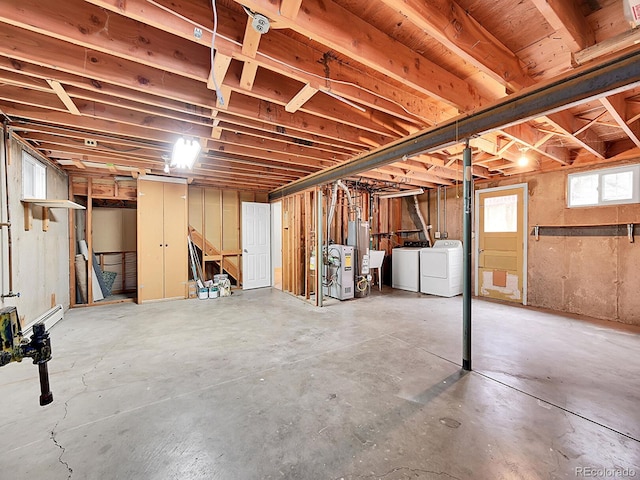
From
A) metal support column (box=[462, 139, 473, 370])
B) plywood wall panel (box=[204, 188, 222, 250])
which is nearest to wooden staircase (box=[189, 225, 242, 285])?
plywood wall panel (box=[204, 188, 222, 250])

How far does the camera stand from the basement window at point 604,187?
3.94m

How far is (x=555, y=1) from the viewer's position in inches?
54.6

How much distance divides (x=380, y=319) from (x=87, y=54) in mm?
4186

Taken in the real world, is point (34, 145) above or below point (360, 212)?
above

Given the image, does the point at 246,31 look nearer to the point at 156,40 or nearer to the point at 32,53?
the point at 156,40

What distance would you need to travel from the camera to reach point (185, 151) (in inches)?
129

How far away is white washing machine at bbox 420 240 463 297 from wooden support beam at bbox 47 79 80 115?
19.2 feet

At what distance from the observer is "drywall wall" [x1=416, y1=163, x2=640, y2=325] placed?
13.1ft

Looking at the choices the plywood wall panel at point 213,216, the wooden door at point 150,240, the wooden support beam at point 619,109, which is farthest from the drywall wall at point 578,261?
the wooden door at point 150,240

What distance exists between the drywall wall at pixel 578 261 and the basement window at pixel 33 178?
7482 mm

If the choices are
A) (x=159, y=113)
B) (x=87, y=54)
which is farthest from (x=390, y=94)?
(x=87, y=54)

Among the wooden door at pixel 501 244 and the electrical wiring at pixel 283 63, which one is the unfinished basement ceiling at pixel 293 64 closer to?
the electrical wiring at pixel 283 63

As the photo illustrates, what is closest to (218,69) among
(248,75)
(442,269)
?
(248,75)

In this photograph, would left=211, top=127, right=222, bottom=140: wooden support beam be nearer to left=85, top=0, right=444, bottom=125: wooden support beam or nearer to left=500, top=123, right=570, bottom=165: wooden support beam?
left=85, top=0, right=444, bottom=125: wooden support beam
